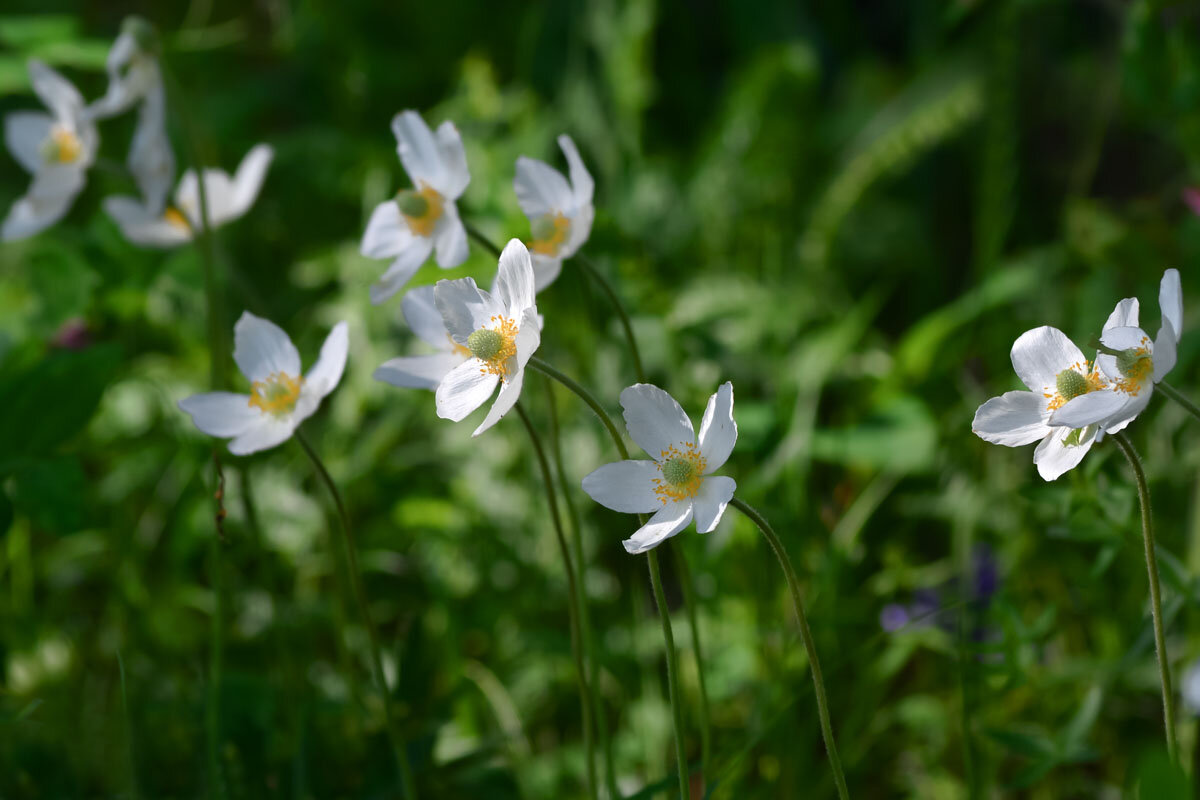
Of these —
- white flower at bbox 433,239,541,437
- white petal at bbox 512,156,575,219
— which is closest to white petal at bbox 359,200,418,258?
white petal at bbox 512,156,575,219

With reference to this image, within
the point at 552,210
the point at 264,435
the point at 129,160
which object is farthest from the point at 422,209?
the point at 129,160

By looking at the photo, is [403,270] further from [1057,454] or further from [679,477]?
[1057,454]

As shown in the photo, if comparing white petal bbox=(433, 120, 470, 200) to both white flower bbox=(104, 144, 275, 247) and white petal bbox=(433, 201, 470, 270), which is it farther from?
white flower bbox=(104, 144, 275, 247)

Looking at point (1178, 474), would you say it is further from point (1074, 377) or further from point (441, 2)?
point (441, 2)

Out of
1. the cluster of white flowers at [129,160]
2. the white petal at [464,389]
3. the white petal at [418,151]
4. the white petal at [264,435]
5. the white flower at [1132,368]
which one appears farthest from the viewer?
the cluster of white flowers at [129,160]

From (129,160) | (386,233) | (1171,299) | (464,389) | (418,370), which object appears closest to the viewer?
(1171,299)

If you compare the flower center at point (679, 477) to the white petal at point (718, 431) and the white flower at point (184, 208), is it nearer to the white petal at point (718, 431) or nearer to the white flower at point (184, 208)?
the white petal at point (718, 431)

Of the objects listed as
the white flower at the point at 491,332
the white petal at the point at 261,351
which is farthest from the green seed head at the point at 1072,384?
the white petal at the point at 261,351
